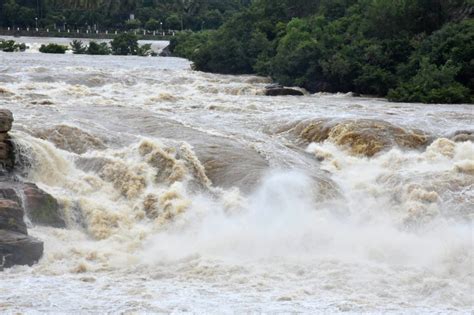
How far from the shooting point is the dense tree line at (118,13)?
280 ft

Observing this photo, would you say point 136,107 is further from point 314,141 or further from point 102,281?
point 102,281

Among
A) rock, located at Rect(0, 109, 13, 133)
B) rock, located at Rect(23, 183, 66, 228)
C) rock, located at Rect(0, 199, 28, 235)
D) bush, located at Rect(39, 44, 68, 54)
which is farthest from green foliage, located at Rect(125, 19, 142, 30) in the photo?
rock, located at Rect(0, 199, 28, 235)

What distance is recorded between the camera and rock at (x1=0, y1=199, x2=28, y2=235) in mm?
10680

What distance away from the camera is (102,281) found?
965 centimetres

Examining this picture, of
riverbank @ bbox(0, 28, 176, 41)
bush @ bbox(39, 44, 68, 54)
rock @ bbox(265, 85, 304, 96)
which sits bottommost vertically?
rock @ bbox(265, 85, 304, 96)

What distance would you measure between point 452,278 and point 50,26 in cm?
8147

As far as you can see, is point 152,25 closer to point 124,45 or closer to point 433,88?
point 124,45

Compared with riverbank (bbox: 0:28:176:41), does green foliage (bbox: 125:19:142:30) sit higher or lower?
higher

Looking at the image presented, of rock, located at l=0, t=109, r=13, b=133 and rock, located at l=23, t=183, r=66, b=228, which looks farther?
rock, located at l=0, t=109, r=13, b=133

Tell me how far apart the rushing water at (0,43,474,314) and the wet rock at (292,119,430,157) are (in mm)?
113

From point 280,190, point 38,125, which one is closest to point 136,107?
point 38,125

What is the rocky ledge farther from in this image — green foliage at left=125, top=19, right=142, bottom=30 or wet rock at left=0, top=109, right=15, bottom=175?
green foliage at left=125, top=19, right=142, bottom=30

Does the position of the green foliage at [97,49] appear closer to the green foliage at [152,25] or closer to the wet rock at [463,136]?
the green foliage at [152,25]

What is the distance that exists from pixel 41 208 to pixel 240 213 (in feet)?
11.1
